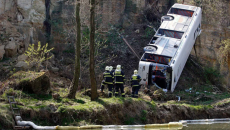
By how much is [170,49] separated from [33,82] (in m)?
7.33

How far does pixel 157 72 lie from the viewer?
15.4m

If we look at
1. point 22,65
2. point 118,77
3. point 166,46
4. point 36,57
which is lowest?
point 118,77

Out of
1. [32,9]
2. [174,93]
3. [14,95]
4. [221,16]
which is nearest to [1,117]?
[14,95]

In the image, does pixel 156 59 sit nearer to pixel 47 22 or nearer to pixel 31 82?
pixel 31 82

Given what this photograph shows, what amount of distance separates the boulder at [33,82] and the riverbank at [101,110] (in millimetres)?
259

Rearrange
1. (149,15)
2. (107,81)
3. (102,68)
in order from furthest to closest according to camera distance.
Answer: (149,15), (102,68), (107,81)

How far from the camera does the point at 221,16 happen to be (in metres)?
23.2

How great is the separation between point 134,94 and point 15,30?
6.99 metres

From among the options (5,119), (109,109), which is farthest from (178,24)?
(5,119)

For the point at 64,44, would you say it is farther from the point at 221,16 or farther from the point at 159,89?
the point at 221,16

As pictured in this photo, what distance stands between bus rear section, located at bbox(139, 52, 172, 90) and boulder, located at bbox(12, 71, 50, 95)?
5188mm

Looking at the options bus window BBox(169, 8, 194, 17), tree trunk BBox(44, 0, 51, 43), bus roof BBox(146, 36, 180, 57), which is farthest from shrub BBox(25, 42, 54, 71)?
bus window BBox(169, 8, 194, 17)

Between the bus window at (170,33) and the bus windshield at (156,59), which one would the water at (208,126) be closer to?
the bus windshield at (156,59)

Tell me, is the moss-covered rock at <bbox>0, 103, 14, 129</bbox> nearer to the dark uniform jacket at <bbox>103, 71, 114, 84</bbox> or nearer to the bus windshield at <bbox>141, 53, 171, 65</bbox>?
the dark uniform jacket at <bbox>103, 71, 114, 84</bbox>
